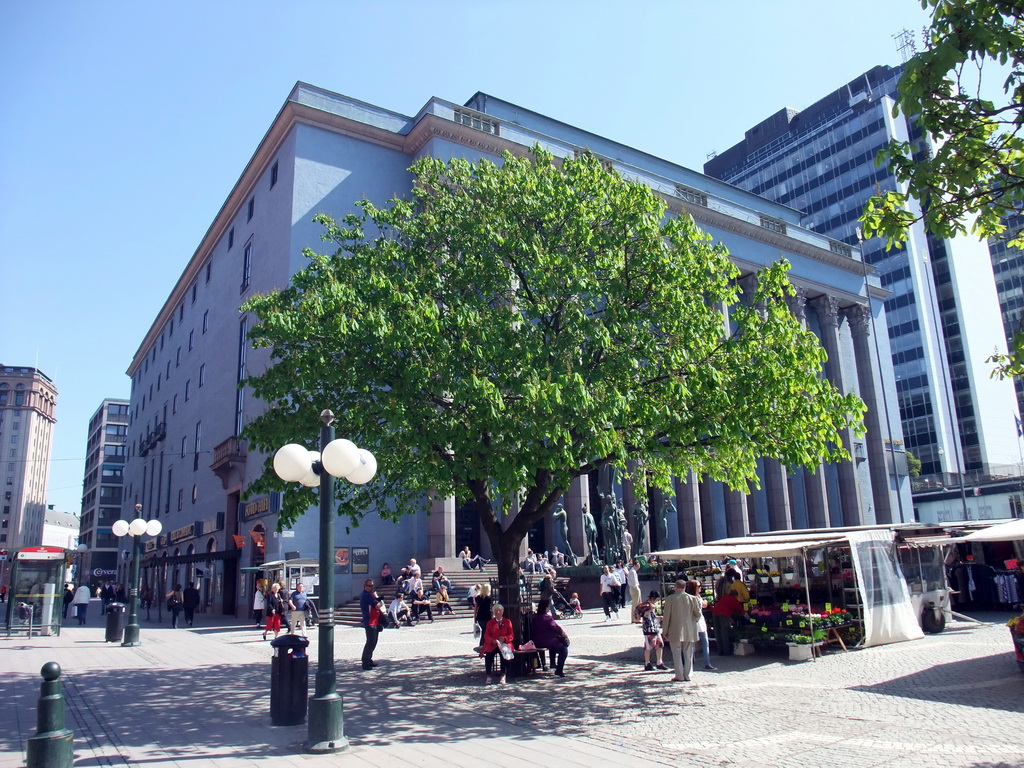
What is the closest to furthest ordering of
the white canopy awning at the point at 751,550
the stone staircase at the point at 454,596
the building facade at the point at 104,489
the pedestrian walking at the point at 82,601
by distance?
the white canopy awning at the point at 751,550 < the stone staircase at the point at 454,596 < the pedestrian walking at the point at 82,601 < the building facade at the point at 104,489

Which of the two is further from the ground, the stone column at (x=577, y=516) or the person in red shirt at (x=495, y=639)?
the stone column at (x=577, y=516)

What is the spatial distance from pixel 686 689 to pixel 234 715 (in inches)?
273

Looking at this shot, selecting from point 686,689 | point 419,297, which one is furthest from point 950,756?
point 419,297

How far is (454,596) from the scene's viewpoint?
31.5 meters

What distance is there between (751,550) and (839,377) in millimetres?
43038

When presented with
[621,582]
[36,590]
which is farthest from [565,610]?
[36,590]

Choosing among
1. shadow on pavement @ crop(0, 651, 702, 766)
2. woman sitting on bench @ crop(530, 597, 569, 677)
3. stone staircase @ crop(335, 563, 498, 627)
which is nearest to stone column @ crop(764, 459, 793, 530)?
stone staircase @ crop(335, 563, 498, 627)

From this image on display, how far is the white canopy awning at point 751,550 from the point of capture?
16.5 metres

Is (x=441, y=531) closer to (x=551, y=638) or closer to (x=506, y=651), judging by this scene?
(x=551, y=638)

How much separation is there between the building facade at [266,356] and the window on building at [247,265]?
193 millimetres

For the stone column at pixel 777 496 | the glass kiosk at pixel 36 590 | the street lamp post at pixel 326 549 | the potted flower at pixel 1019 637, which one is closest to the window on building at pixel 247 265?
the glass kiosk at pixel 36 590

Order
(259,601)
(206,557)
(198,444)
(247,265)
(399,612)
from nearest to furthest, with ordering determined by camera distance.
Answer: (399,612)
(259,601)
(206,557)
(247,265)
(198,444)

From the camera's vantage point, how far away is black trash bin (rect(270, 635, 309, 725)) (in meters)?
10.4

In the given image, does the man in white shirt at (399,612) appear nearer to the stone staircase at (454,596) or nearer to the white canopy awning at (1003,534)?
the stone staircase at (454,596)
